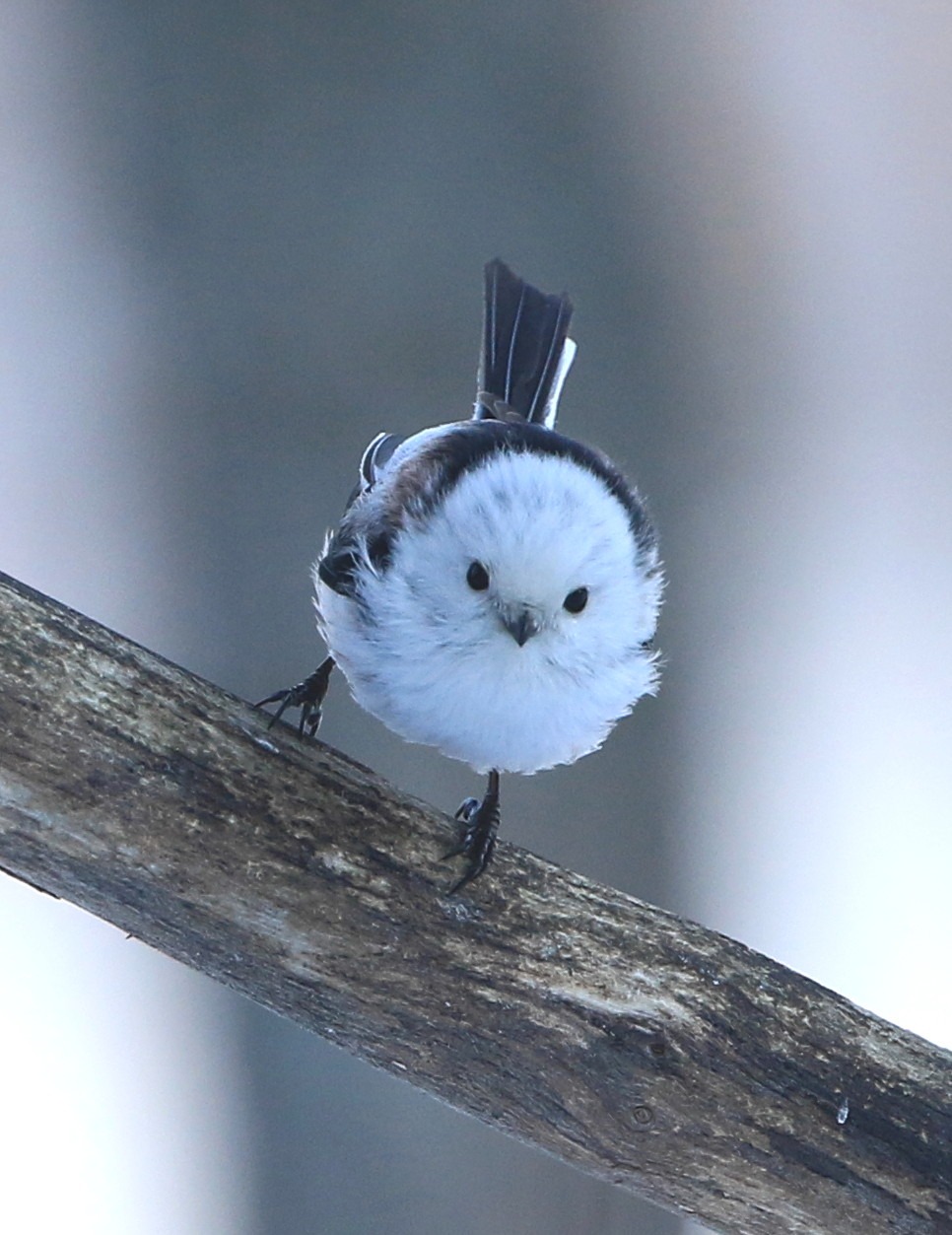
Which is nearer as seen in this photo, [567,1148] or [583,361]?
[567,1148]

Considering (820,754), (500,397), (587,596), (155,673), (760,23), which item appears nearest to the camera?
(155,673)

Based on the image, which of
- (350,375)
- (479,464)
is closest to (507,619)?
(479,464)

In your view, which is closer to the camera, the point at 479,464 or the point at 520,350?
the point at 479,464

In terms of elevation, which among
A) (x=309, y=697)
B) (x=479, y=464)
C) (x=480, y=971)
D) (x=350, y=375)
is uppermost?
(x=350, y=375)

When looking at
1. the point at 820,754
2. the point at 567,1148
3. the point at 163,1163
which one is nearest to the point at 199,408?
the point at 567,1148

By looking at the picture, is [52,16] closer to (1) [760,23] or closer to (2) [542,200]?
(2) [542,200]

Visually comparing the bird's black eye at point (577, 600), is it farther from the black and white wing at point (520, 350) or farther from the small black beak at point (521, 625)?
the black and white wing at point (520, 350)

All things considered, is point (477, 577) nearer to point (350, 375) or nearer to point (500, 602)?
point (500, 602)
